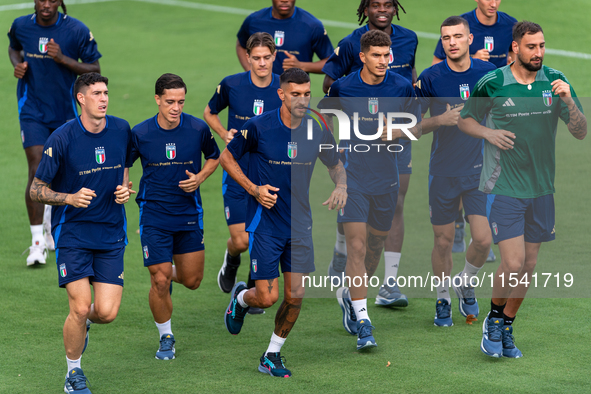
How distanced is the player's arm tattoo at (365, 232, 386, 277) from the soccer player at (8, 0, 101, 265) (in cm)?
402

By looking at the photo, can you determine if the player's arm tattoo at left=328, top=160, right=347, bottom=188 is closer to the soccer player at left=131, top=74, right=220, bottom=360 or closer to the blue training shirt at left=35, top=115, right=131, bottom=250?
the soccer player at left=131, top=74, right=220, bottom=360

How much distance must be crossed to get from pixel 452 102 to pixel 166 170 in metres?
2.80

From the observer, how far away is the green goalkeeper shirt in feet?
20.9

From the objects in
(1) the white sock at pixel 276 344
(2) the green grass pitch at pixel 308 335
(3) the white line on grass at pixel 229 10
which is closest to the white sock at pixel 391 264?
(2) the green grass pitch at pixel 308 335

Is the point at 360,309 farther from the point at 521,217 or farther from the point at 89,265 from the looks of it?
the point at 89,265

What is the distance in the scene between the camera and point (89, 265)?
6125mm

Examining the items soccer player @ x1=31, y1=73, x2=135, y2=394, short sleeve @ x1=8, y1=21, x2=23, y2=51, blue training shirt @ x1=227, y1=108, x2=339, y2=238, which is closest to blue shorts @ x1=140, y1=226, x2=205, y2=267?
soccer player @ x1=31, y1=73, x2=135, y2=394

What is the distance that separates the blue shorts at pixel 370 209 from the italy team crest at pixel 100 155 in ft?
7.23

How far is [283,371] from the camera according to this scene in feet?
20.6

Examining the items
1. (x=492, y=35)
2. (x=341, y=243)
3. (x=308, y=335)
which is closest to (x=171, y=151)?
(x=308, y=335)

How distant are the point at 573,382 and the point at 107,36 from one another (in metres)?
18.0

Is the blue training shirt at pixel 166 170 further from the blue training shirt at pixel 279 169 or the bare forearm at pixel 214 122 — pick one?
the bare forearm at pixel 214 122

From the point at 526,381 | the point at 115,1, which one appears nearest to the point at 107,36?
the point at 115,1

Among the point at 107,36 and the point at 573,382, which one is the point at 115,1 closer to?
the point at 107,36
